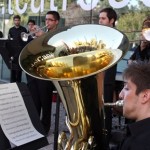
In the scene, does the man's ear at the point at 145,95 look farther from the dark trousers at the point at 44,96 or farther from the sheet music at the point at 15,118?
the dark trousers at the point at 44,96

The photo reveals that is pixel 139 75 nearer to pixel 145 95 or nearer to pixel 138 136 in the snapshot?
pixel 145 95

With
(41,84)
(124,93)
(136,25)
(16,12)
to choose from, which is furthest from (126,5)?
(124,93)

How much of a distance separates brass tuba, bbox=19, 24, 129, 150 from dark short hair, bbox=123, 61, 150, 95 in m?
0.36

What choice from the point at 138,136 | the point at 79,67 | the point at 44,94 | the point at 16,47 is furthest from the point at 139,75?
the point at 16,47

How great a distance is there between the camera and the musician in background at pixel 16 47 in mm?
4645

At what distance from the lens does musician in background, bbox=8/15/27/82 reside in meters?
4.64

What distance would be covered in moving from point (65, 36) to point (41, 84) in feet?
6.03

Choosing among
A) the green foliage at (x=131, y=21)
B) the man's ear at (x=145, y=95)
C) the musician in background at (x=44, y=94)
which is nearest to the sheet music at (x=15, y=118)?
the man's ear at (x=145, y=95)

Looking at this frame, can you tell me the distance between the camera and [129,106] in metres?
1.61

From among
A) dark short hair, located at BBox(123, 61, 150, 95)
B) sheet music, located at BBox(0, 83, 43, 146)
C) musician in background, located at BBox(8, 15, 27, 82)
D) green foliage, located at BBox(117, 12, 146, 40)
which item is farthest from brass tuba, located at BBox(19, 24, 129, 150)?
green foliage, located at BBox(117, 12, 146, 40)

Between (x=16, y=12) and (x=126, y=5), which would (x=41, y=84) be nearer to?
(x=126, y=5)

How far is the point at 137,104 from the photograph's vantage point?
1579 mm

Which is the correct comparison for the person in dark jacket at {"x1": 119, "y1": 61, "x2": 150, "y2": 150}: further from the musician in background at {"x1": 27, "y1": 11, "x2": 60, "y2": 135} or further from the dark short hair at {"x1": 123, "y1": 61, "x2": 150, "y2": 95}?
the musician in background at {"x1": 27, "y1": 11, "x2": 60, "y2": 135}

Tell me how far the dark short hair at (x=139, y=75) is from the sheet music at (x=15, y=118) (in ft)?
2.25
